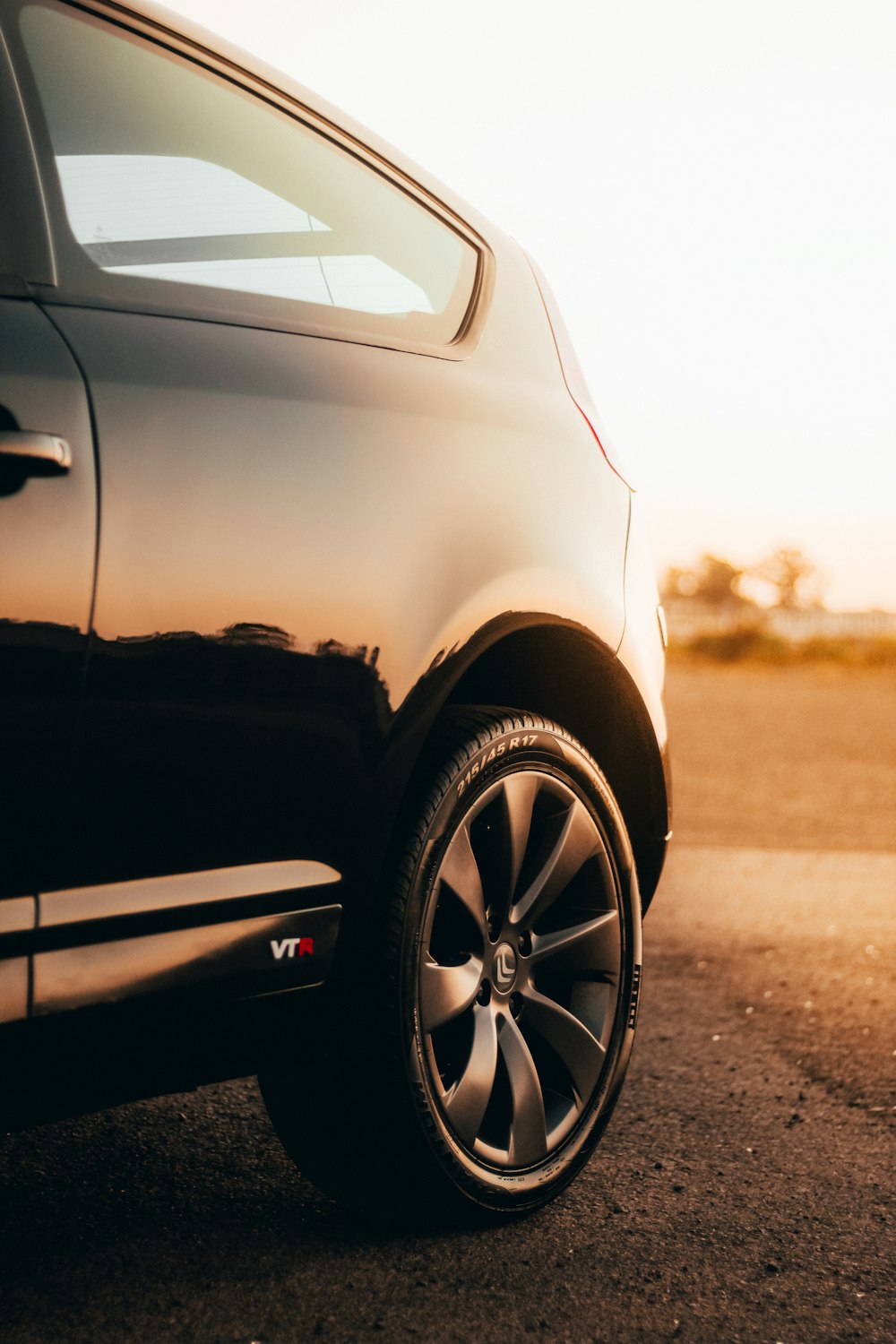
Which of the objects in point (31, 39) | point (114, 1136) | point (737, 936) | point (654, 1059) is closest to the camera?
point (31, 39)

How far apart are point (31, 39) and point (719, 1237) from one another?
217cm

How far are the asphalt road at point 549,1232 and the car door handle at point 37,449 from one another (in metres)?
1.19

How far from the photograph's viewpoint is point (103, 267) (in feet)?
6.49

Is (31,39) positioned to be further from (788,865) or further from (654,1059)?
(788,865)

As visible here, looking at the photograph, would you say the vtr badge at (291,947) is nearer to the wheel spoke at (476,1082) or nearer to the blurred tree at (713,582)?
the wheel spoke at (476,1082)

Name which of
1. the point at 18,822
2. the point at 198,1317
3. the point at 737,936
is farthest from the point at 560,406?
the point at 737,936

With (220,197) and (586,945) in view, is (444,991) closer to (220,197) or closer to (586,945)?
(586,945)

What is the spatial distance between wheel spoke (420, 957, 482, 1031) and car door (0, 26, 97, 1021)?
0.71m

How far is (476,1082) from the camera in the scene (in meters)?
2.38

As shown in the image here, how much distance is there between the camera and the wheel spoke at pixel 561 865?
2.52m

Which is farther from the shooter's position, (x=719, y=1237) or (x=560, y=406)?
(x=560, y=406)

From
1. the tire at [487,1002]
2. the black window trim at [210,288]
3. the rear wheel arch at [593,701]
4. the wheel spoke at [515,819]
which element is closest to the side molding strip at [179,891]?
the tire at [487,1002]

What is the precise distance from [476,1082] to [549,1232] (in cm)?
35

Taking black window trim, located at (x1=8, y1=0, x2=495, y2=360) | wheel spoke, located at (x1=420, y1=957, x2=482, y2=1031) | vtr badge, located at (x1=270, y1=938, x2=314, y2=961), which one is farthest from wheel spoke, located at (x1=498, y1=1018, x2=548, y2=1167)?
black window trim, located at (x1=8, y1=0, x2=495, y2=360)
